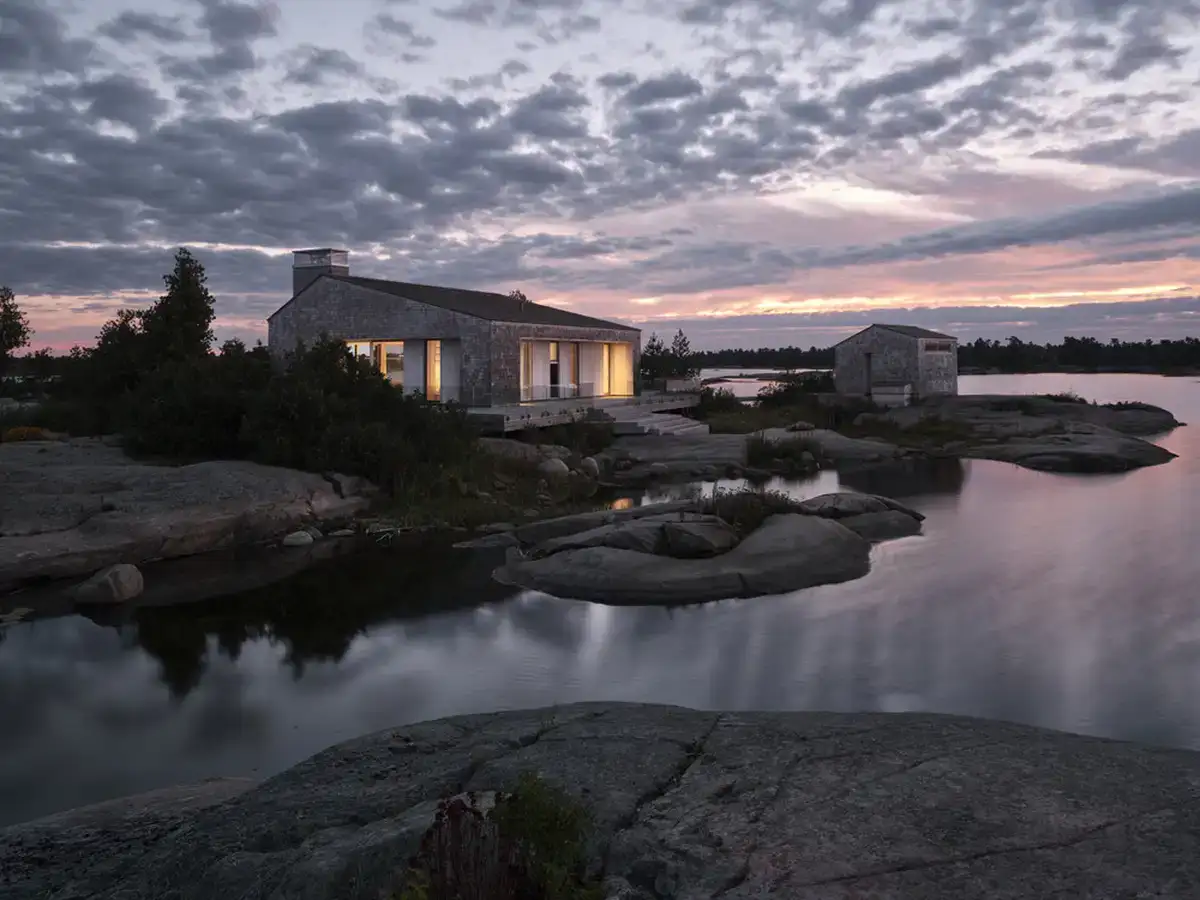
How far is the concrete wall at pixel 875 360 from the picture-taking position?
43500 millimetres

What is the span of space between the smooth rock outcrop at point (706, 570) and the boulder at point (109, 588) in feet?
17.5

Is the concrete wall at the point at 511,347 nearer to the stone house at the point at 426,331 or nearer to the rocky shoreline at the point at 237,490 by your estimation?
the stone house at the point at 426,331

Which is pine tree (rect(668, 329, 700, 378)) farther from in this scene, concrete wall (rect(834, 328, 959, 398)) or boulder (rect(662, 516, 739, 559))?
boulder (rect(662, 516, 739, 559))

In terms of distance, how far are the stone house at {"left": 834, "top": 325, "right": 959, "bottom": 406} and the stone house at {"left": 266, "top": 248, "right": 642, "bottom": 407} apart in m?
15.4

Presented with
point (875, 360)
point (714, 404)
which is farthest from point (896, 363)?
point (714, 404)

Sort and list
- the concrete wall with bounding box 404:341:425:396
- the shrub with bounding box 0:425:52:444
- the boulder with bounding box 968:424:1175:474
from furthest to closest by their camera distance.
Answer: the concrete wall with bounding box 404:341:425:396
the boulder with bounding box 968:424:1175:474
the shrub with bounding box 0:425:52:444

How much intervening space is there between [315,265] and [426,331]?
557 centimetres

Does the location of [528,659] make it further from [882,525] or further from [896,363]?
[896,363]

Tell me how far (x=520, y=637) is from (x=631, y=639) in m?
1.41

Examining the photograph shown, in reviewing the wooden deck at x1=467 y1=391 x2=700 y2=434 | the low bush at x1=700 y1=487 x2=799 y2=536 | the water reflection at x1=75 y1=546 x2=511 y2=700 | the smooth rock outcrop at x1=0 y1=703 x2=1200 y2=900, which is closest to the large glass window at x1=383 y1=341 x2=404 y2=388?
the wooden deck at x1=467 y1=391 x2=700 y2=434

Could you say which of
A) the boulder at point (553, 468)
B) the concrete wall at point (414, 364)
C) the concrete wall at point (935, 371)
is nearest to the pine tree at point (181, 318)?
the concrete wall at point (414, 364)

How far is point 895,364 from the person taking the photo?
44.0 metres

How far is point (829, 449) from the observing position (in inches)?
1310

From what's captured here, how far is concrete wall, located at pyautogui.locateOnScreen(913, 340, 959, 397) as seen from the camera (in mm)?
43594
